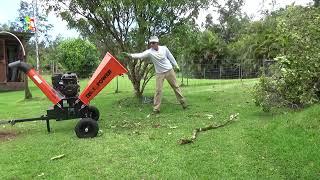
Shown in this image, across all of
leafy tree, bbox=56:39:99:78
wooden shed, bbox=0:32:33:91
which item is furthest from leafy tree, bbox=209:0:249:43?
wooden shed, bbox=0:32:33:91

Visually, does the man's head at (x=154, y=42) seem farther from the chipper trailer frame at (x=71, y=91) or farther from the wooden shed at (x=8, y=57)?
the wooden shed at (x=8, y=57)

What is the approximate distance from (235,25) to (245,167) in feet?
118

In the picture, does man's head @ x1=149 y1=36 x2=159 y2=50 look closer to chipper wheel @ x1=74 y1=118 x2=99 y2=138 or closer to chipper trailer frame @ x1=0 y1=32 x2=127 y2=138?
chipper trailer frame @ x1=0 y1=32 x2=127 y2=138

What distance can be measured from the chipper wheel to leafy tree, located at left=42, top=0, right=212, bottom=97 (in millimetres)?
4437

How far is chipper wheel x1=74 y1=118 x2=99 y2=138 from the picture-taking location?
8188mm

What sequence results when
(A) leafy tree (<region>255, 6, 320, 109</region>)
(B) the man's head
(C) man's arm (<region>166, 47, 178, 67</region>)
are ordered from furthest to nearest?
(C) man's arm (<region>166, 47, 178, 67</region>) → (B) the man's head → (A) leafy tree (<region>255, 6, 320, 109</region>)

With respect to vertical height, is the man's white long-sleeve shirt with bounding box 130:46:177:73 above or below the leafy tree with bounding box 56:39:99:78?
below

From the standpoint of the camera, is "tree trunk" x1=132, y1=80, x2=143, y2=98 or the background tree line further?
"tree trunk" x1=132, y1=80, x2=143, y2=98

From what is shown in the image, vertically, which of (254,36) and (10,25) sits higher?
(10,25)

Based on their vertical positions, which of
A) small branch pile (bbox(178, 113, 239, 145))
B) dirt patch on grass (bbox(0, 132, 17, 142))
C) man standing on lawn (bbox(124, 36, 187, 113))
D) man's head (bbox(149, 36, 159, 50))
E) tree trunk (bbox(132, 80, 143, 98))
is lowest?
dirt patch on grass (bbox(0, 132, 17, 142))

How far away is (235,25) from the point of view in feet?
134

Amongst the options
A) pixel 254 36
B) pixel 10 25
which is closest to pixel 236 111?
pixel 254 36

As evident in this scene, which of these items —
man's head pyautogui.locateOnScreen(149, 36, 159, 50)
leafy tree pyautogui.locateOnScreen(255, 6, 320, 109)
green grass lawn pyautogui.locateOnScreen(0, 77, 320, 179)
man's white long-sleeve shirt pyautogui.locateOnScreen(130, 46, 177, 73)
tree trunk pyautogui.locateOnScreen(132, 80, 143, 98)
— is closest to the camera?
green grass lawn pyautogui.locateOnScreen(0, 77, 320, 179)

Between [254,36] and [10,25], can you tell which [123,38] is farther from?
[10,25]
